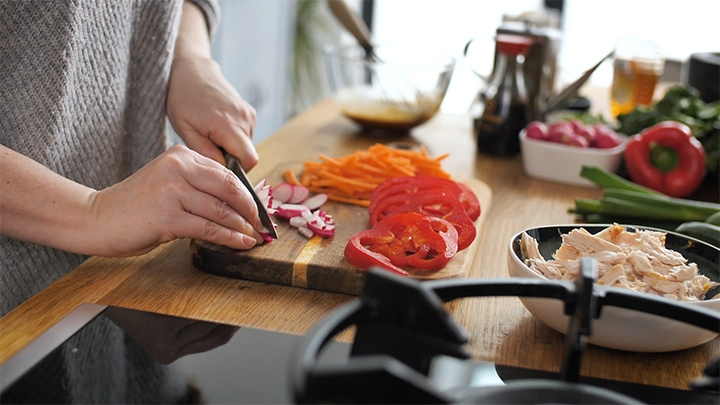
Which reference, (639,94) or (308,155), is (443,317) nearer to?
(308,155)

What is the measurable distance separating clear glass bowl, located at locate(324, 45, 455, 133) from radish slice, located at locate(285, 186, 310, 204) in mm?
726

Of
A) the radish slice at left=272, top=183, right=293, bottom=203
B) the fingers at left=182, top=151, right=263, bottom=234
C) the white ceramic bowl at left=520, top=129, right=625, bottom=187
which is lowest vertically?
the white ceramic bowl at left=520, top=129, right=625, bottom=187

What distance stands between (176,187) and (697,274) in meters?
0.78

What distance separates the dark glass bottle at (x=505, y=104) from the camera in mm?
2061

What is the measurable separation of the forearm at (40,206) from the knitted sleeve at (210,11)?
79cm

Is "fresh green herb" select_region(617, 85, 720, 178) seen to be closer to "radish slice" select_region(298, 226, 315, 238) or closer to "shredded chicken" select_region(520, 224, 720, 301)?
"shredded chicken" select_region(520, 224, 720, 301)

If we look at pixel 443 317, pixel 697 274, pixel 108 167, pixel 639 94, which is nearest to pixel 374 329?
pixel 443 317

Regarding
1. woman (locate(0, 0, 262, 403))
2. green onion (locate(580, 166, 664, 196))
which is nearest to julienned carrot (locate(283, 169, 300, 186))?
woman (locate(0, 0, 262, 403))

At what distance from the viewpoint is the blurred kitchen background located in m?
4.84

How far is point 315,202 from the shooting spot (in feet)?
4.90

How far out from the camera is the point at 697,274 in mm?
1131

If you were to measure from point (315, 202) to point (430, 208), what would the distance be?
0.23 metres

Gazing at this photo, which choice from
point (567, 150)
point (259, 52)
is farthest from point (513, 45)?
point (259, 52)

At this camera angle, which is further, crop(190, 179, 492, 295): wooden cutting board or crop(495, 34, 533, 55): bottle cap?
crop(495, 34, 533, 55): bottle cap
